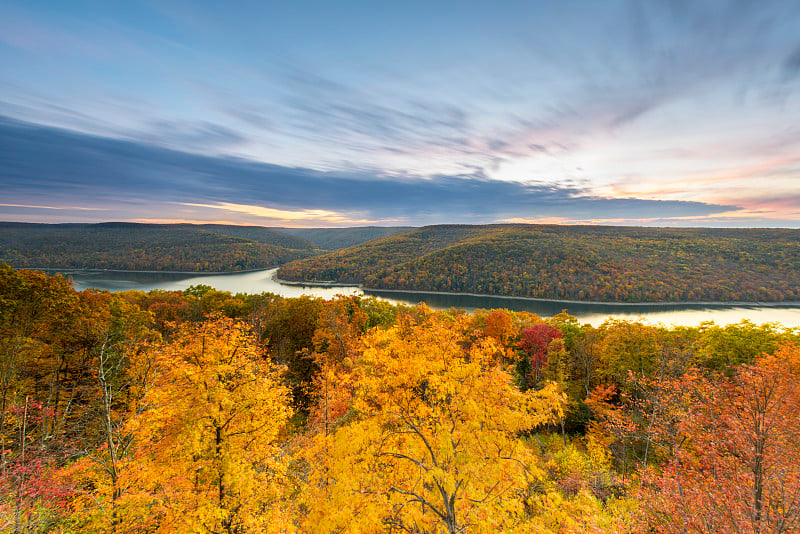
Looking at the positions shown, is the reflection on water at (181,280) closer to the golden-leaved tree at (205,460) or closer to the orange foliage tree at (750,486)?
the golden-leaved tree at (205,460)

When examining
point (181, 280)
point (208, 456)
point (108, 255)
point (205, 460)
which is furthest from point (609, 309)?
point (108, 255)

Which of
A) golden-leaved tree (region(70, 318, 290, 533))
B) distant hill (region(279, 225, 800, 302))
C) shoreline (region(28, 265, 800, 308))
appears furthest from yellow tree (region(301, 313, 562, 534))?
distant hill (region(279, 225, 800, 302))

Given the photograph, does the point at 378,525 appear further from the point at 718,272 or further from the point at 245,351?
the point at 718,272

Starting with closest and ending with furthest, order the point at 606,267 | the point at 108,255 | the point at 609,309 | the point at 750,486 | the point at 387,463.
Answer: the point at 750,486 < the point at 387,463 < the point at 609,309 < the point at 606,267 < the point at 108,255

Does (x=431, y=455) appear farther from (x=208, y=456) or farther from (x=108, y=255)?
(x=108, y=255)

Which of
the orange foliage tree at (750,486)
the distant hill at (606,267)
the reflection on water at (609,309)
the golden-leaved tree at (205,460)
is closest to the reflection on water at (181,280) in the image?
the reflection on water at (609,309)

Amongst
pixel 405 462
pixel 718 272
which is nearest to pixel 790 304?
pixel 718 272

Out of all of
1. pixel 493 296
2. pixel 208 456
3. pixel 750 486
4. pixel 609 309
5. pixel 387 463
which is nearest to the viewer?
pixel 750 486

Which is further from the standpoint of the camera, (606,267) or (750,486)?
(606,267)
